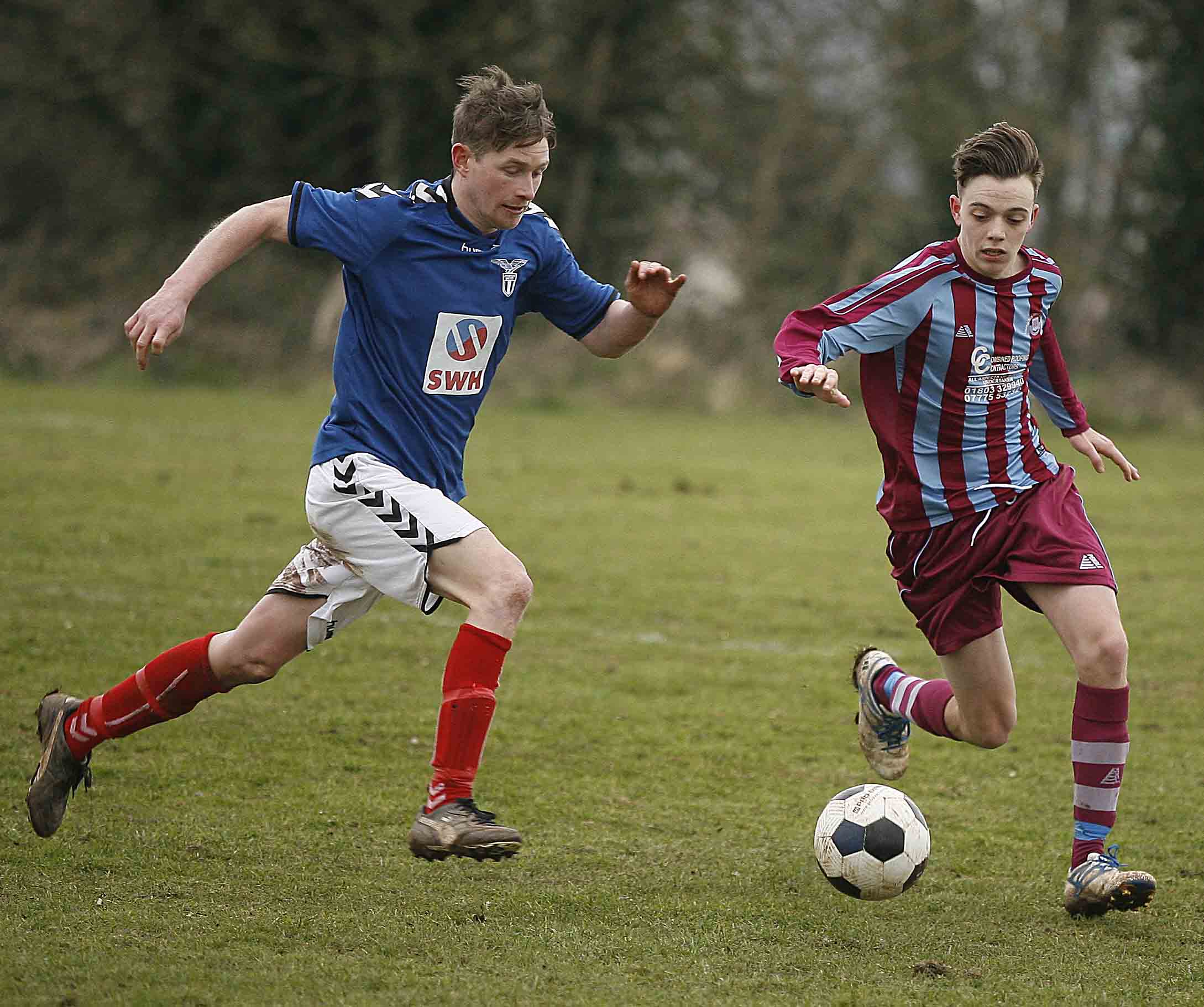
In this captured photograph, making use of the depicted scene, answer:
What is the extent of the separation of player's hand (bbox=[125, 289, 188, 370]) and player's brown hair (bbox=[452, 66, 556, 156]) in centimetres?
90

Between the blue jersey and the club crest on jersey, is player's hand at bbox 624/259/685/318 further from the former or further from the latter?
the blue jersey

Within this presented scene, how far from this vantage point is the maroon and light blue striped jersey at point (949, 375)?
4.11m

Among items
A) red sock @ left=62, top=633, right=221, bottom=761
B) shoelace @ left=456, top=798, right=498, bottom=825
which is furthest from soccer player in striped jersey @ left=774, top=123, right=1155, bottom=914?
red sock @ left=62, top=633, right=221, bottom=761

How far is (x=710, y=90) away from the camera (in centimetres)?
2317

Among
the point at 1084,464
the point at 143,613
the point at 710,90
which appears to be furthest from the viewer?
the point at 710,90

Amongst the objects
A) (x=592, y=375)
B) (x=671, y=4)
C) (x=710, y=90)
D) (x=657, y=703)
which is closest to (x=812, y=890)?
(x=657, y=703)

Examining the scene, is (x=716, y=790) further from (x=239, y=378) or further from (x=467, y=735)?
(x=239, y=378)

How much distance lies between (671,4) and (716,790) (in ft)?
60.3

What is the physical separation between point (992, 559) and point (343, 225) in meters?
2.04

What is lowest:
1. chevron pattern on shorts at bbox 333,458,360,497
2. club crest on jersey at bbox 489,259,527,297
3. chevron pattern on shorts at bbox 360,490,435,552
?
chevron pattern on shorts at bbox 360,490,435,552

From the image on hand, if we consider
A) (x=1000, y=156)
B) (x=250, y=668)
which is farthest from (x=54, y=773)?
(x=1000, y=156)

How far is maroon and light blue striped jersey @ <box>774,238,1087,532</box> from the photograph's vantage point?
411 cm

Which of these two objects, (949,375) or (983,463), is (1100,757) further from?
(949,375)

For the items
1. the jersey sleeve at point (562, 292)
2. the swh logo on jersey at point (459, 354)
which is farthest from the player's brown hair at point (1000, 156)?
the swh logo on jersey at point (459, 354)
